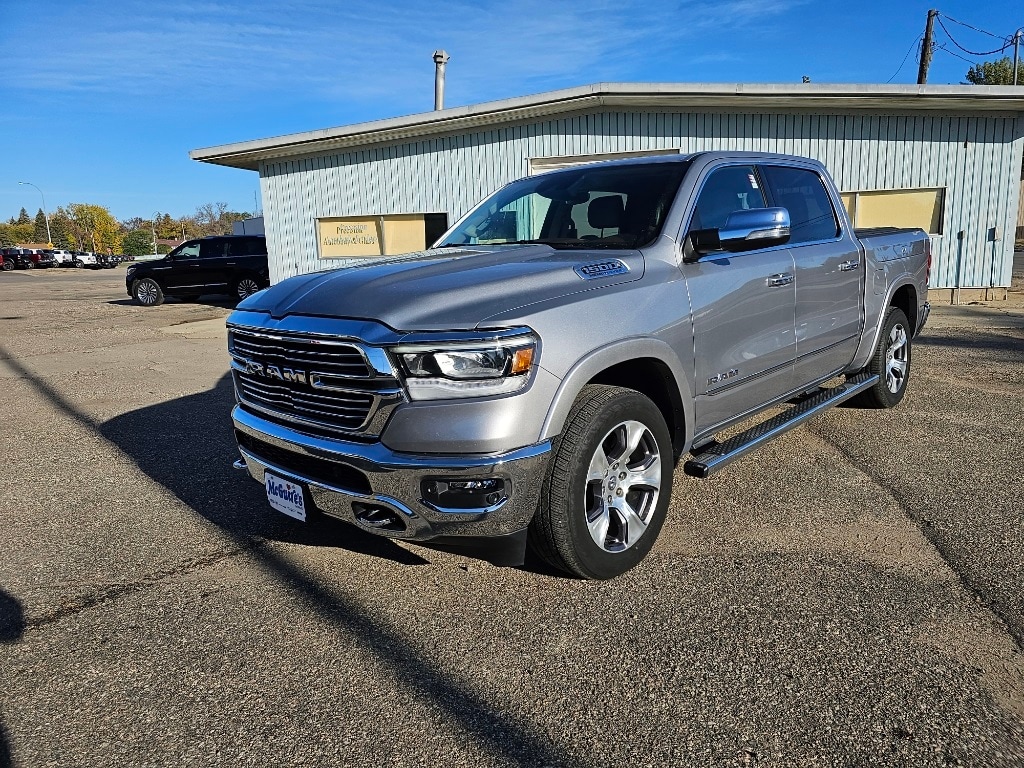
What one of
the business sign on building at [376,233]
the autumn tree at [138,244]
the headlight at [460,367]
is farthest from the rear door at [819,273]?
the autumn tree at [138,244]

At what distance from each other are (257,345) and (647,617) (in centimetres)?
198

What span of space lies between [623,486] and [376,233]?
45.1 feet

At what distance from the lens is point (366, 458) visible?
2.76 meters

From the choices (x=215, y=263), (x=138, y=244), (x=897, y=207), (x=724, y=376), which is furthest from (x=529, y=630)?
(x=138, y=244)

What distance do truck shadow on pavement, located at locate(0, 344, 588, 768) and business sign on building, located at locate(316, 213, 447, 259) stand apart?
8.99m

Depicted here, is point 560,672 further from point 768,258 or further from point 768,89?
point 768,89

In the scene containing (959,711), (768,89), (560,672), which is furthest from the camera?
(768,89)

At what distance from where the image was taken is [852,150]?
1368cm

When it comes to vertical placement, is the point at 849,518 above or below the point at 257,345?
below

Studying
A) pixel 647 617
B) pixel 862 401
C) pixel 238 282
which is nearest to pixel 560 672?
pixel 647 617

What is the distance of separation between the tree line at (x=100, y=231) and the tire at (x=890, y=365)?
11255 cm

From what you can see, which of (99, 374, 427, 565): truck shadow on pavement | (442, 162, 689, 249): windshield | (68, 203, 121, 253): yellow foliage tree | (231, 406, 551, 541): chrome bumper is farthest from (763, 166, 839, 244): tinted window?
(68, 203, 121, 253): yellow foliage tree

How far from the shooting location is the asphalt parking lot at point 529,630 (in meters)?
2.24

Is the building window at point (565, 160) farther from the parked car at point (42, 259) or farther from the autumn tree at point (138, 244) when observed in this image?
the autumn tree at point (138, 244)
